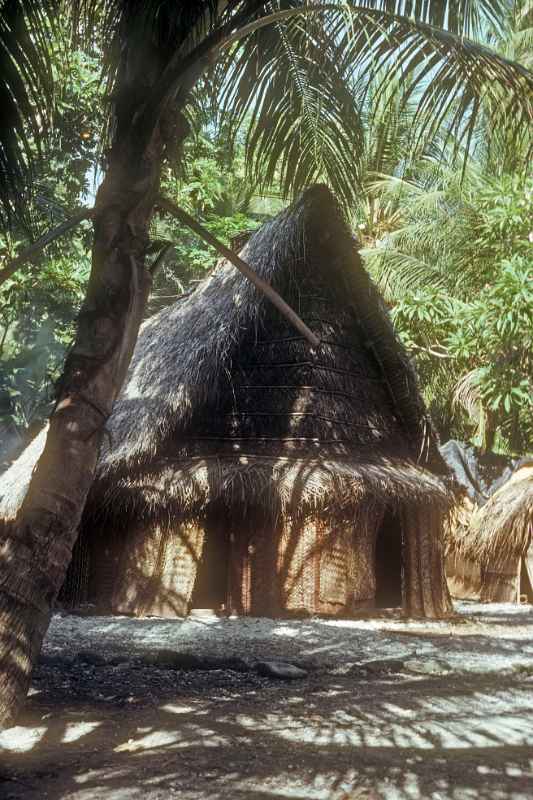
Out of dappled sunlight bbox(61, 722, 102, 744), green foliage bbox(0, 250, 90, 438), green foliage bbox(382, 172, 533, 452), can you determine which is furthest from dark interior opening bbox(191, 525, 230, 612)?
dappled sunlight bbox(61, 722, 102, 744)

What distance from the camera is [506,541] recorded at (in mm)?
12227

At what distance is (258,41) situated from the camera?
5.44 m

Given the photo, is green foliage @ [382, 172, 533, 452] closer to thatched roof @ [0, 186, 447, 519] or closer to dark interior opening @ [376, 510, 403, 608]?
thatched roof @ [0, 186, 447, 519]

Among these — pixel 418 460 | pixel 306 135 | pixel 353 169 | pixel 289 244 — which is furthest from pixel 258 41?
pixel 418 460

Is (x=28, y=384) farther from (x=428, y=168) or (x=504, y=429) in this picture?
(x=504, y=429)

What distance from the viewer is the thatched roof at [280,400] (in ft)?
28.6

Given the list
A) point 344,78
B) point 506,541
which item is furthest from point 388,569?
point 344,78

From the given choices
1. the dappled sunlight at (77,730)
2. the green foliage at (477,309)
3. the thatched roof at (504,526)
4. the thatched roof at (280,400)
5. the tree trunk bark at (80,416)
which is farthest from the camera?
the thatched roof at (504,526)

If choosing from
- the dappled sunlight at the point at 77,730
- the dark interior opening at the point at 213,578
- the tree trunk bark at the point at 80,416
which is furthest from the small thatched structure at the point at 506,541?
the dappled sunlight at the point at 77,730

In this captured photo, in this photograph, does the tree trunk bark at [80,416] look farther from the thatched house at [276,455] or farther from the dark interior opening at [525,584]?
the dark interior opening at [525,584]

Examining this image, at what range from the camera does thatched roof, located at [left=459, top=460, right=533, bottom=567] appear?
11.9 m

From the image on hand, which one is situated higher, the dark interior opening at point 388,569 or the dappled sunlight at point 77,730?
the dark interior opening at point 388,569

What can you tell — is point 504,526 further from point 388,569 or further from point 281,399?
point 281,399

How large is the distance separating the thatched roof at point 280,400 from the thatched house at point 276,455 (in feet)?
0.06
